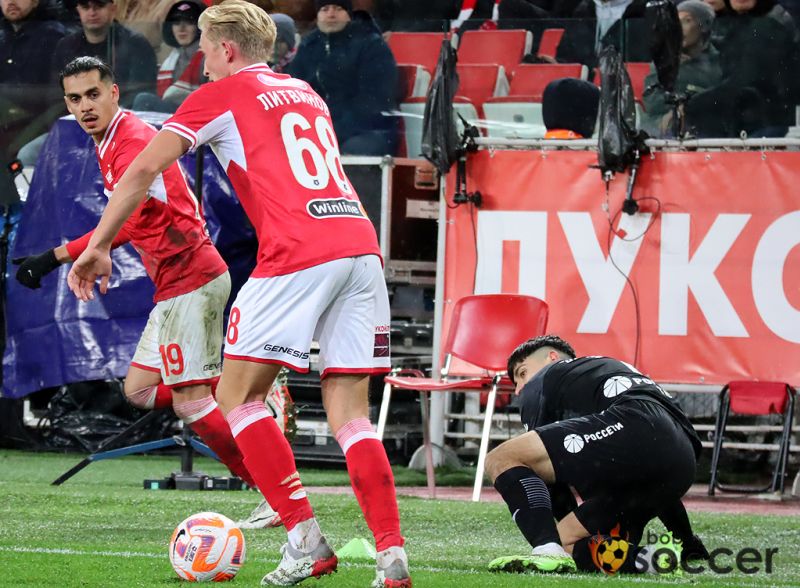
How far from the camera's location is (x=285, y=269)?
441cm

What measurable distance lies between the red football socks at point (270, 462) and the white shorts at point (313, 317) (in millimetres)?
201

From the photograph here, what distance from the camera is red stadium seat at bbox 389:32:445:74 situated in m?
11.8

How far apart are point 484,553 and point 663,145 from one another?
4.55 m

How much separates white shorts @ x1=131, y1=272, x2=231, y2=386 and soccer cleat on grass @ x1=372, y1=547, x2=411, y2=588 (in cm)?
260

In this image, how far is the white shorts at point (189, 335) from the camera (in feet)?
21.6

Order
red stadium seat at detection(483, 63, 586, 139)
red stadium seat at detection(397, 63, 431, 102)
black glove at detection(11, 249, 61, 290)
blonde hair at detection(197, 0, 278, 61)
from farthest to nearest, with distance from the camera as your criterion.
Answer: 1. red stadium seat at detection(397, 63, 431, 102)
2. red stadium seat at detection(483, 63, 586, 139)
3. black glove at detection(11, 249, 61, 290)
4. blonde hair at detection(197, 0, 278, 61)

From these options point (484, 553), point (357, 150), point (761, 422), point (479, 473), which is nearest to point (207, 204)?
point (357, 150)

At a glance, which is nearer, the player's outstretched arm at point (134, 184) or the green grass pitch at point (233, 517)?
the player's outstretched arm at point (134, 184)

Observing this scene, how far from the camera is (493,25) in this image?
39.4ft

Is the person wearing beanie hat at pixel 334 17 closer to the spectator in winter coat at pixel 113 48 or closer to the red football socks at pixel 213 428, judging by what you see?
the spectator in winter coat at pixel 113 48

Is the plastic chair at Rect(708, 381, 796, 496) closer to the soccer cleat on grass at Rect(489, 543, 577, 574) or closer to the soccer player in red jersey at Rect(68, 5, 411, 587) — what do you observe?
the soccer cleat on grass at Rect(489, 543, 577, 574)

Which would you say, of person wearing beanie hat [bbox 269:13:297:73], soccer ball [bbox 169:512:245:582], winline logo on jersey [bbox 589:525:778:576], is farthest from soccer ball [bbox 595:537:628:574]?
person wearing beanie hat [bbox 269:13:297:73]

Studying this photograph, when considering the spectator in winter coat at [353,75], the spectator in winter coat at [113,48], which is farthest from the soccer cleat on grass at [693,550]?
the spectator in winter coat at [113,48]

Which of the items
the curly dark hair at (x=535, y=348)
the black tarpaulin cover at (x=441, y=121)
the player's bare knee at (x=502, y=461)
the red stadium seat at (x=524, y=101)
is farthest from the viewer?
the red stadium seat at (x=524, y=101)
